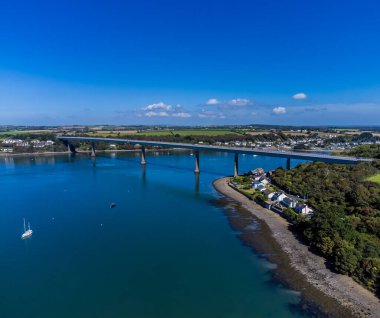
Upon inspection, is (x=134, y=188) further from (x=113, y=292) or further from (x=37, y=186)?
(x=113, y=292)

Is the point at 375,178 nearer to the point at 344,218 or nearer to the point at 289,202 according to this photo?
the point at 289,202

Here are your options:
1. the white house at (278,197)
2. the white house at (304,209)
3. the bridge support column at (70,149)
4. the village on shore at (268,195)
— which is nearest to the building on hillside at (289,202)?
the village on shore at (268,195)

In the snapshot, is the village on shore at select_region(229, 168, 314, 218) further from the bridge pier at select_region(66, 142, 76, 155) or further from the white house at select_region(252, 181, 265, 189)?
the bridge pier at select_region(66, 142, 76, 155)

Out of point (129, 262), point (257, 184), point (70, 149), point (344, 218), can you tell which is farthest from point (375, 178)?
point (70, 149)

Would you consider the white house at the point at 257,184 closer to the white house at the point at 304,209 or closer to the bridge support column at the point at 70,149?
the white house at the point at 304,209

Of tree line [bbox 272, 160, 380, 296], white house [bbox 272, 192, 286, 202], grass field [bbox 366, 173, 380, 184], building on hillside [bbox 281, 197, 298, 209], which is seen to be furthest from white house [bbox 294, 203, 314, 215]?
grass field [bbox 366, 173, 380, 184]

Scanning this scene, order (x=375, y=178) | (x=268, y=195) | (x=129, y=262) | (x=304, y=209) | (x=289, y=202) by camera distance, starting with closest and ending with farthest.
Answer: (x=129, y=262) < (x=304, y=209) < (x=289, y=202) < (x=375, y=178) < (x=268, y=195)
